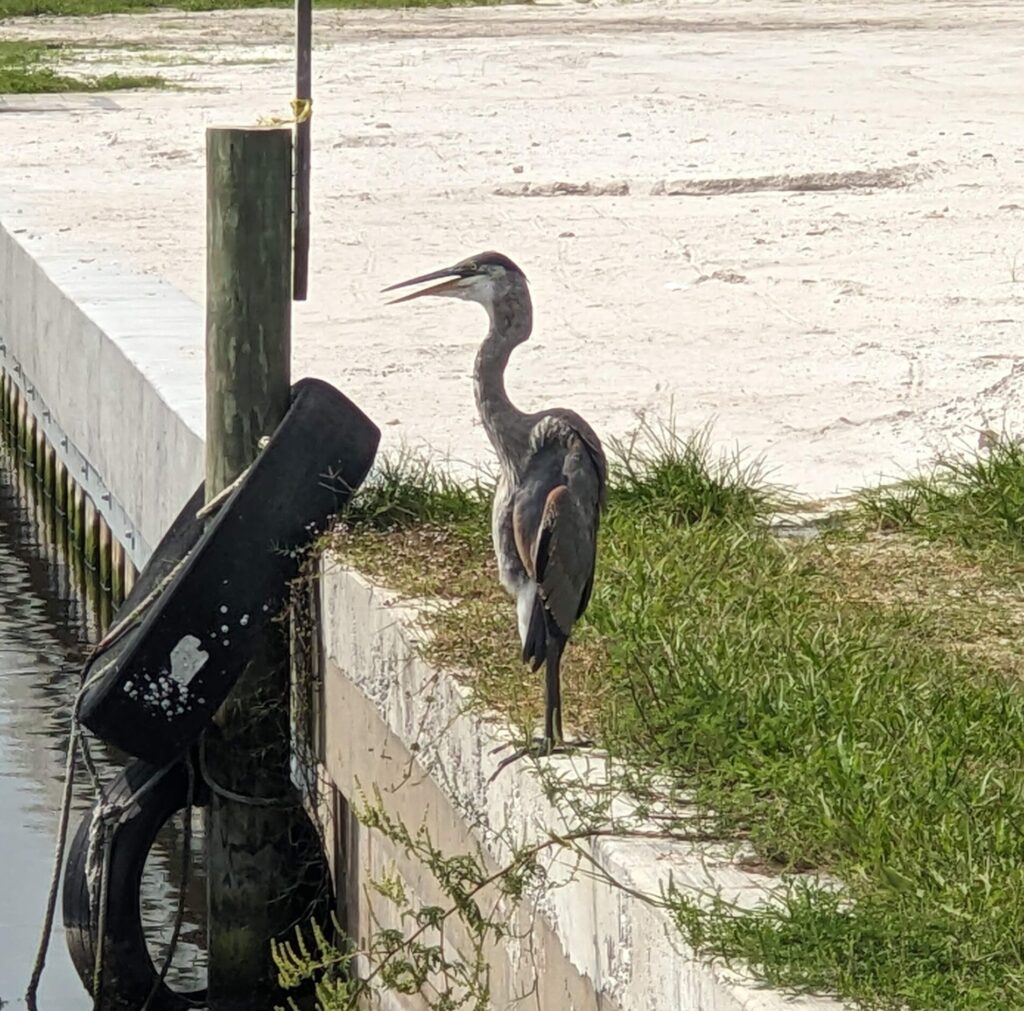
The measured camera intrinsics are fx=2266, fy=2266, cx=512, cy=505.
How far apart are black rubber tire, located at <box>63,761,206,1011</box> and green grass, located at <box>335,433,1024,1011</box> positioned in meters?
0.87

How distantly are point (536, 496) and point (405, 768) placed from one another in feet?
3.34

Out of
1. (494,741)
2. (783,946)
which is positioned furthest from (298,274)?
(783,946)

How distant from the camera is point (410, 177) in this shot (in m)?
17.3

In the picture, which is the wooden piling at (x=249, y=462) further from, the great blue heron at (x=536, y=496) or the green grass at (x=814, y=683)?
the great blue heron at (x=536, y=496)

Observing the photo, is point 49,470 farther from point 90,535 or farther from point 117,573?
point 117,573

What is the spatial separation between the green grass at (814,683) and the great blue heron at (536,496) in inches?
9.5

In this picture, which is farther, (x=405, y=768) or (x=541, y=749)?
(x=405, y=768)

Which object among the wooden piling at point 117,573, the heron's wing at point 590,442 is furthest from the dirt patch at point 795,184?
the heron's wing at point 590,442

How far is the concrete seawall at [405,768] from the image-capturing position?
3.95 m

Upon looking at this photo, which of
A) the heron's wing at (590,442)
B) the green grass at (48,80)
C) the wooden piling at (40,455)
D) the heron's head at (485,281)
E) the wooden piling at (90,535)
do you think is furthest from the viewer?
the green grass at (48,80)

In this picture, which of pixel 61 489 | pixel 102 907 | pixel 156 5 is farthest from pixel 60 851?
pixel 156 5

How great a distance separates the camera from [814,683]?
4.74m

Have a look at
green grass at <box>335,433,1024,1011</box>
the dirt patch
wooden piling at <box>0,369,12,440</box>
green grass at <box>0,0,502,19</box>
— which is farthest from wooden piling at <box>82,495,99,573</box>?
green grass at <box>0,0,502,19</box>

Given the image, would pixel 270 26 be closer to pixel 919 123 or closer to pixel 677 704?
pixel 919 123
